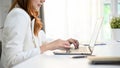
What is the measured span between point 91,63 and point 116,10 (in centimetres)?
248

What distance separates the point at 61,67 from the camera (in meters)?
1.07

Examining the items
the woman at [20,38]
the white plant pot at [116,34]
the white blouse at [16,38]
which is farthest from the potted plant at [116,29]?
the white blouse at [16,38]

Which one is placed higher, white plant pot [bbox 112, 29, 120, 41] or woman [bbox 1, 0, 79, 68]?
woman [bbox 1, 0, 79, 68]

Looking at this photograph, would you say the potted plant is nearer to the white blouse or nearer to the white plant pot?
the white plant pot

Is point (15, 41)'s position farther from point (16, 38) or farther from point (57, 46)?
point (57, 46)

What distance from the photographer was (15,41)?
5.02ft

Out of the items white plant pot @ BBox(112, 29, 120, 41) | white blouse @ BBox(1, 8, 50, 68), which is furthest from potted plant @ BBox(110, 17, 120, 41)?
white blouse @ BBox(1, 8, 50, 68)

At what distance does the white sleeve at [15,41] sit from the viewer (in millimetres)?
1526

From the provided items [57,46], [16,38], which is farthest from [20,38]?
[57,46]

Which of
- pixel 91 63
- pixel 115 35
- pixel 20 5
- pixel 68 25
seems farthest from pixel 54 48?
pixel 68 25

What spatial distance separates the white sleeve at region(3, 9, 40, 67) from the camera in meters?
1.53

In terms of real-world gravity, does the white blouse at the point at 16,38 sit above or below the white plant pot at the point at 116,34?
above

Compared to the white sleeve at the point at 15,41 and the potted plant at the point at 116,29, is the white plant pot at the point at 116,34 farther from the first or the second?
the white sleeve at the point at 15,41

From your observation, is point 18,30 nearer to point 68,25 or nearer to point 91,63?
point 91,63
